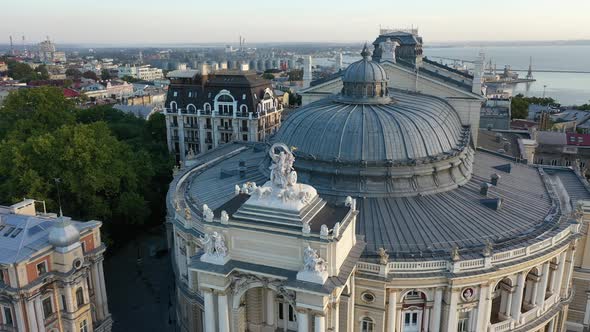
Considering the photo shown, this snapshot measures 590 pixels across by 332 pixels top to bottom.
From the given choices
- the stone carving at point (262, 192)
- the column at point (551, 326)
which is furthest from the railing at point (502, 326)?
the stone carving at point (262, 192)

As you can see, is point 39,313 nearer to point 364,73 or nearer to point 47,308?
point 47,308

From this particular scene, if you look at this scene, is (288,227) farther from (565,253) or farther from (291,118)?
(565,253)

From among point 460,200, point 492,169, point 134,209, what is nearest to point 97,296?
point 134,209

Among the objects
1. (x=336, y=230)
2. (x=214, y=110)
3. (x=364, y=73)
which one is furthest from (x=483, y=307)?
(x=214, y=110)

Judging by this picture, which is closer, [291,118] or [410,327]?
[410,327]

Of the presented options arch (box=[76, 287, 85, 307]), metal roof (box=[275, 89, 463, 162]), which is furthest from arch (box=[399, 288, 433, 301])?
arch (box=[76, 287, 85, 307])

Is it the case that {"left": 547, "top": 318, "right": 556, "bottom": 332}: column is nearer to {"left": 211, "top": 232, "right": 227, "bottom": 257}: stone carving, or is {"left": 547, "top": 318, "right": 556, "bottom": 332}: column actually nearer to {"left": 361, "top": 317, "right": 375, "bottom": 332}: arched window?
{"left": 361, "top": 317, "right": 375, "bottom": 332}: arched window
